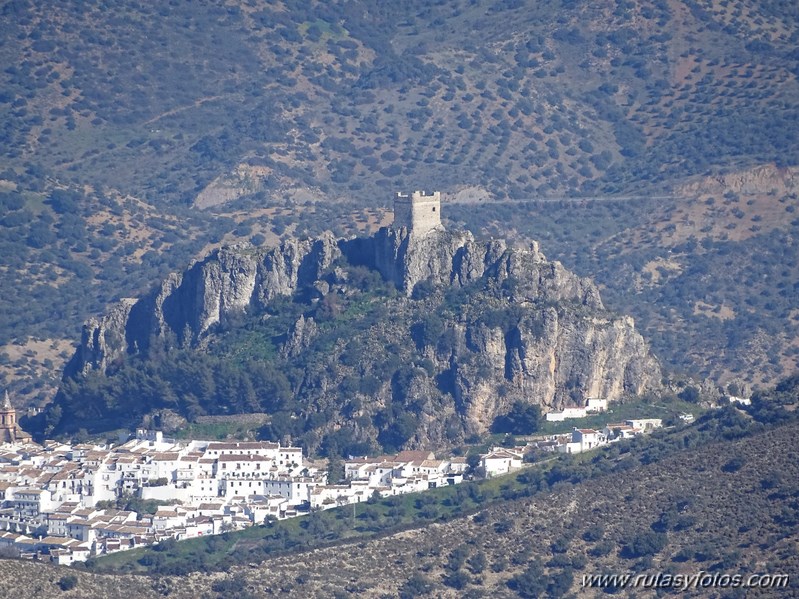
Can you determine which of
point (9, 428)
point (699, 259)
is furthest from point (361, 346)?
point (699, 259)

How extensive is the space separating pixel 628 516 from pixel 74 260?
6726 cm

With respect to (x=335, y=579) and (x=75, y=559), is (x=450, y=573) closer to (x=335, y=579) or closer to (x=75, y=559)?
(x=335, y=579)

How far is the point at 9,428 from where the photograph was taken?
13675 cm

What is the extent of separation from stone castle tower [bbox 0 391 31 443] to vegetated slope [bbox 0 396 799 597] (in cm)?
1772

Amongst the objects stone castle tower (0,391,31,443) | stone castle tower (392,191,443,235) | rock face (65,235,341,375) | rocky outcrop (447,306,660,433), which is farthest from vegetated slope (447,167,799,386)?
stone castle tower (0,391,31,443)

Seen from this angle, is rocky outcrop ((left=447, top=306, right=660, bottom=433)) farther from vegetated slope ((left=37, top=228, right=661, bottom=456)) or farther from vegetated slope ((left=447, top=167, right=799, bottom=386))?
vegetated slope ((left=447, top=167, right=799, bottom=386))

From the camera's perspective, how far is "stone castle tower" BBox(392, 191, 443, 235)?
5364 inches

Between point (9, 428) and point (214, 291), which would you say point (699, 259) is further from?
point (9, 428)

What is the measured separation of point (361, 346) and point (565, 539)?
1883 centimetres

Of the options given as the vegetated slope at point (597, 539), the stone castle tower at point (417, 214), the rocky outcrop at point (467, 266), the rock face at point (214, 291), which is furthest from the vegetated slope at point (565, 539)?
the rock face at point (214, 291)

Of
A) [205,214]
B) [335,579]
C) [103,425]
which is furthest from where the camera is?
[205,214]

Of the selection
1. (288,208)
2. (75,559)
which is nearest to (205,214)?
(288,208)

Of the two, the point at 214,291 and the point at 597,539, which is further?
the point at 214,291

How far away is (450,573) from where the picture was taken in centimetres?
11650
